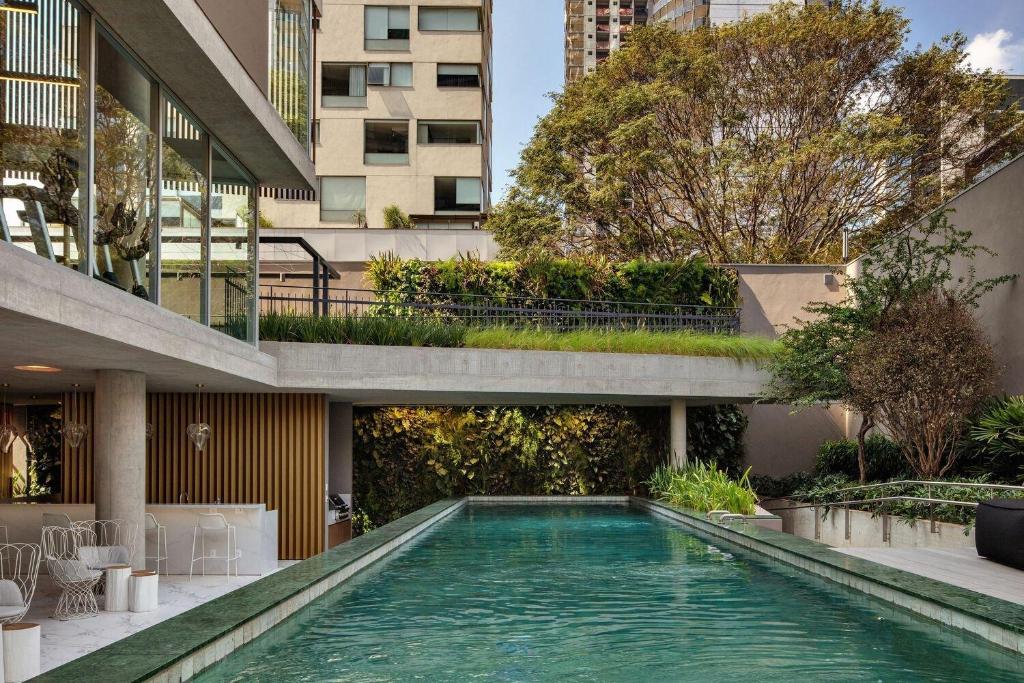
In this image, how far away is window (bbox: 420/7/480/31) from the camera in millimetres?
33594

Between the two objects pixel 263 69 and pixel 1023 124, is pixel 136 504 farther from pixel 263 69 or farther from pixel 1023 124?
pixel 1023 124

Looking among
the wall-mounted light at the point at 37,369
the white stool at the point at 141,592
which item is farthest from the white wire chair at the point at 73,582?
the wall-mounted light at the point at 37,369

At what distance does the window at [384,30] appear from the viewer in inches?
1309

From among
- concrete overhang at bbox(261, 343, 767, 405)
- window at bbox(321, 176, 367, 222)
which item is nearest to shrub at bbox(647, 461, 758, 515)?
concrete overhang at bbox(261, 343, 767, 405)

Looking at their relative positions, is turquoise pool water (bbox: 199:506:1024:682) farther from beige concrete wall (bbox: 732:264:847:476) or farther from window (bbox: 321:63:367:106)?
window (bbox: 321:63:367:106)

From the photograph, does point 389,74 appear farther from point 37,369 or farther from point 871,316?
point 37,369

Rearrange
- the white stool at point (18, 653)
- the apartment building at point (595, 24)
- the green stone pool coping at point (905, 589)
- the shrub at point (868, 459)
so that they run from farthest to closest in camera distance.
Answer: the apartment building at point (595, 24), the shrub at point (868, 459), the green stone pool coping at point (905, 589), the white stool at point (18, 653)

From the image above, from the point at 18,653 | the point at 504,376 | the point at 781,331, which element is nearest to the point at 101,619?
the point at 18,653

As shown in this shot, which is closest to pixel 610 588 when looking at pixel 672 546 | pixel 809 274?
pixel 672 546

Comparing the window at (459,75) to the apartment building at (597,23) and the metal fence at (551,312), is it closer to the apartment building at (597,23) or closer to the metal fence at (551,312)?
the metal fence at (551,312)

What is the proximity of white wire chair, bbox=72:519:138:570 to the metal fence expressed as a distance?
25.0 ft

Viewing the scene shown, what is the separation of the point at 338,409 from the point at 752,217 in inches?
590

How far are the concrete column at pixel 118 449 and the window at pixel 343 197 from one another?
74.2ft

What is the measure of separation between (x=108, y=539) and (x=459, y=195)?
2433 cm
